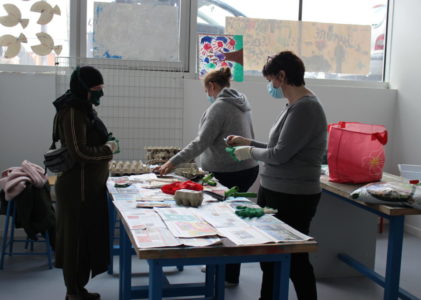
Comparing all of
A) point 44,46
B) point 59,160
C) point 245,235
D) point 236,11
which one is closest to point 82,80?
point 59,160

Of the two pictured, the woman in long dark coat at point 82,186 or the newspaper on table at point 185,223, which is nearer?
the newspaper on table at point 185,223

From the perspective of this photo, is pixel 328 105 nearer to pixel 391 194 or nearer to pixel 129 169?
pixel 391 194

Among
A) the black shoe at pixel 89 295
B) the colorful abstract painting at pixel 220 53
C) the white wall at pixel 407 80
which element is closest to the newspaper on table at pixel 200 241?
the black shoe at pixel 89 295

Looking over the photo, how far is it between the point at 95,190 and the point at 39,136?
1.63m

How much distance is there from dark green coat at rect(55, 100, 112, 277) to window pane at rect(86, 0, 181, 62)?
170 centimetres

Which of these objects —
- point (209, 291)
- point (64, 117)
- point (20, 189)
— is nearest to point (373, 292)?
point (209, 291)

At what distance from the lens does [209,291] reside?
2.76 metres

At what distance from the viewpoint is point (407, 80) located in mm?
4523

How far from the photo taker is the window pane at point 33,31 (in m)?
3.87

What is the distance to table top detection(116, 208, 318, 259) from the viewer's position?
149cm

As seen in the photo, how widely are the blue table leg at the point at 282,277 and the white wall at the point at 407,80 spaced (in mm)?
3119

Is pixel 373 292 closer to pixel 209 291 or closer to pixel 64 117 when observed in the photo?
pixel 209 291

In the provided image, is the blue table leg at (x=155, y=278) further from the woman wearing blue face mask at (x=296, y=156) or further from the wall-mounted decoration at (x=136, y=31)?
the wall-mounted decoration at (x=136, y=31)

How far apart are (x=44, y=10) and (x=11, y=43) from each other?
393 millimetres
